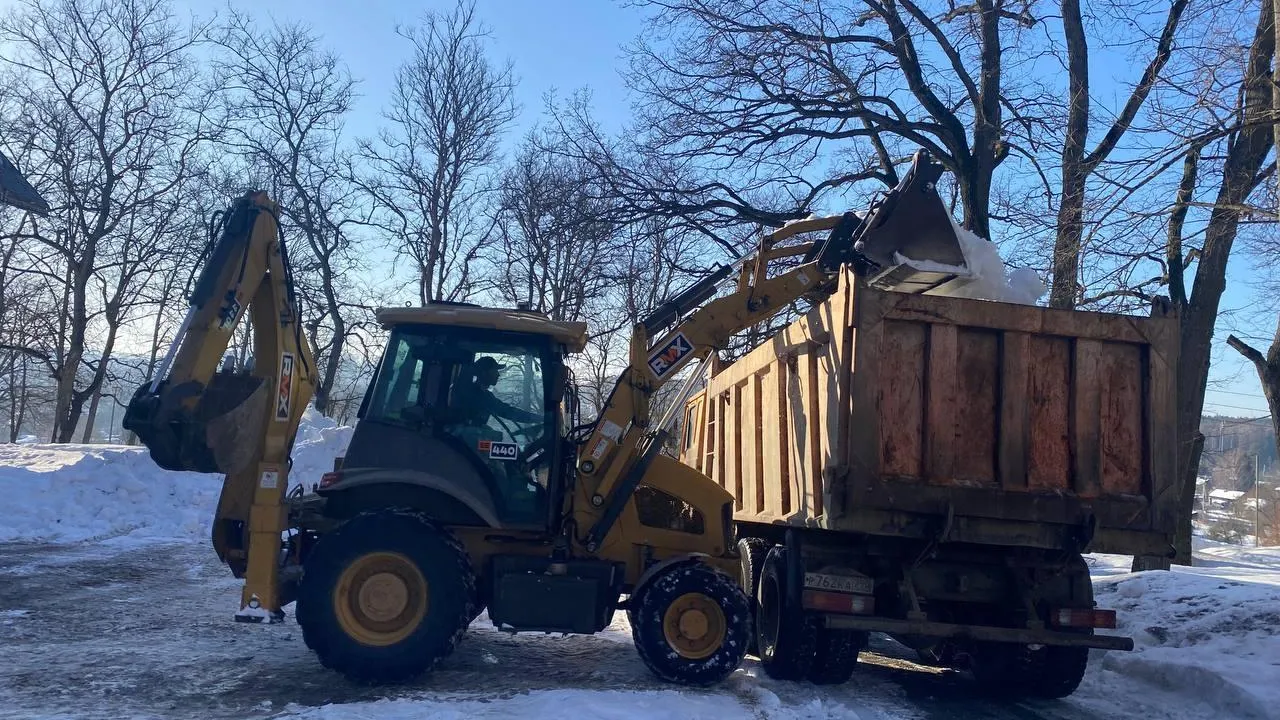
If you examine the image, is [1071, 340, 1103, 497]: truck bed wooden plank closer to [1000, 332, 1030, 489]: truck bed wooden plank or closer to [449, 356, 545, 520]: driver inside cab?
[1000, 332, 1030, 489]: truck bed wooden plank

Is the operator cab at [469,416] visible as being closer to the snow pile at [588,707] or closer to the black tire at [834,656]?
the snow pile at [588,707]

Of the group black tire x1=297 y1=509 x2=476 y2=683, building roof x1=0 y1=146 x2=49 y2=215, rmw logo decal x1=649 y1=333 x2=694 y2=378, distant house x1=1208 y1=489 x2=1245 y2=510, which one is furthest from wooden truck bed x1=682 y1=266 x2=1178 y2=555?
distant house x1=1208 y1=489 x2=1245 y2=510

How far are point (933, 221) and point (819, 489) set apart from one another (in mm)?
2378

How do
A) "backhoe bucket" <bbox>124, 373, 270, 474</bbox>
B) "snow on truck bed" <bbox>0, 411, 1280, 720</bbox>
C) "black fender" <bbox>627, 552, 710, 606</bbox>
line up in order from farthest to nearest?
1. "black fender" <bbox>627, 552, 710, 606</bbox>
2. "backhoe bucket" <bbox>124, 373, 270, 474</bbox>
3. "snow on truck bed" <bbox>0, 411, 1280, 720</bbox>

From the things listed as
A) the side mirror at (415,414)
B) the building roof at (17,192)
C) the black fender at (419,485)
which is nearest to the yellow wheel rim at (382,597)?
the black fender at (419,485)

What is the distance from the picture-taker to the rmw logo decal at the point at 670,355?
7.25 m

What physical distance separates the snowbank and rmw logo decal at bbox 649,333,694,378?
1127cm

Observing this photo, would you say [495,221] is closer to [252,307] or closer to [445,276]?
[445,276]

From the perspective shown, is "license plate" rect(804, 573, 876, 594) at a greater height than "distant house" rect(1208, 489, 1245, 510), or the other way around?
"distant house" rect(1208, 489, 1245, 510)

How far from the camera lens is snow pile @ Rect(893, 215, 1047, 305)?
7.14 meters

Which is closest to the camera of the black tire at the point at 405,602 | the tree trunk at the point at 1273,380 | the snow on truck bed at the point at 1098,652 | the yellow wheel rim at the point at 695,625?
the snow on truck bed at the point at 1098,652

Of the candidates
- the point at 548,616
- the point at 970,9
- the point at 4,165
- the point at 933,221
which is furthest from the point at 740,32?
the point at 4,165

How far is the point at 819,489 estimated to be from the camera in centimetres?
652

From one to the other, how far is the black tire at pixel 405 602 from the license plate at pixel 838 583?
2326mm
